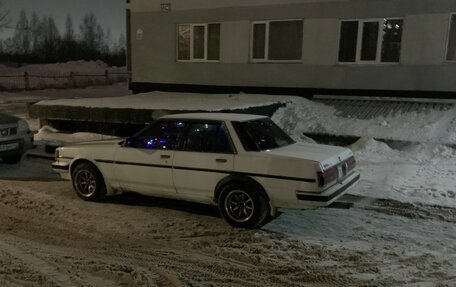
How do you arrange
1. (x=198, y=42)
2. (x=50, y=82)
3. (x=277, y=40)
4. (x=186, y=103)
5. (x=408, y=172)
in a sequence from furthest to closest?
(x=50, y=82) → (x=198, y=42) → (x=277, y=40) → (x=186, y=103) → (x=408, y=172)

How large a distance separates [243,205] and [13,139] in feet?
19.1

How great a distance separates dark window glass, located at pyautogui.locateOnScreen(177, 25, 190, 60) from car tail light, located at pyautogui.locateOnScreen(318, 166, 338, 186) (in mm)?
→ 12796

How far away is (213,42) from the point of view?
1722 centimetres

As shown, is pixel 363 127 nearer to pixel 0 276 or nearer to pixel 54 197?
pixel 54 197

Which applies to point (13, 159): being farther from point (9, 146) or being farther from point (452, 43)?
point (452, 43)

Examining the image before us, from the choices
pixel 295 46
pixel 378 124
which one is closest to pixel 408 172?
pixel 378 124

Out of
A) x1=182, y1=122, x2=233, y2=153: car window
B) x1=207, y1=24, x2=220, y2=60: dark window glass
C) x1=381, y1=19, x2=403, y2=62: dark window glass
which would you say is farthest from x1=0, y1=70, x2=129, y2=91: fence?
x1=182, y1=122, x2=233, y2=153: car window

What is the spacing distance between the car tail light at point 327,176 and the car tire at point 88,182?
3.49 m

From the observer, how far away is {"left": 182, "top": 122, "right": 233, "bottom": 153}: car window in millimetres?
6191

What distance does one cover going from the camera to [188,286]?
438 centimetres

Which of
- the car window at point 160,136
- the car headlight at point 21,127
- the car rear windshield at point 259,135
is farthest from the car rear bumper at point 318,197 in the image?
the car headlight at point 21,127

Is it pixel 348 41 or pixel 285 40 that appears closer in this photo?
pixel 348 41

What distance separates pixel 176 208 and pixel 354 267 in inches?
119

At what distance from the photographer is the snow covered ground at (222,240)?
15.1 ft
